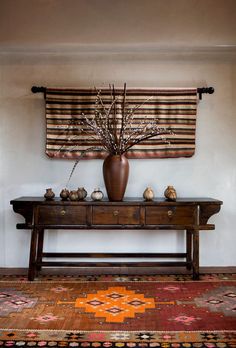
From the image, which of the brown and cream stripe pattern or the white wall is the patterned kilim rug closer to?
the white wall

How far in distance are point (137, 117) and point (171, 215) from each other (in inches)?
46.0

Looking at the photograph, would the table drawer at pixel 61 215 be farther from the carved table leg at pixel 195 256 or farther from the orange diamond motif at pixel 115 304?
the carved table leg at pixel 195 256

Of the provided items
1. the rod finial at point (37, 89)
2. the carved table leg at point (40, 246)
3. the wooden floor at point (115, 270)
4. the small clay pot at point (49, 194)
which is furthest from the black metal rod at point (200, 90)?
the wooden floor at point (115, 270)

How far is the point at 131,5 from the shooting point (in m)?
4.41

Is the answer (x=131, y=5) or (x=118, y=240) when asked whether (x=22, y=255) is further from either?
(x=131, y=5)

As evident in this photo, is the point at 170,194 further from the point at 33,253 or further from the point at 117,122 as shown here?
the point at 33,253

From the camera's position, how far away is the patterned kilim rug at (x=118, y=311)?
2723 millimetres

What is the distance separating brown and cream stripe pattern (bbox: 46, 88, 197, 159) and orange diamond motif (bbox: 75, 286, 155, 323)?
5.11ft

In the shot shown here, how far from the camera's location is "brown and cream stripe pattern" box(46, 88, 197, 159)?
460cm

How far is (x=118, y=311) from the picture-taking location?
10.7 ft

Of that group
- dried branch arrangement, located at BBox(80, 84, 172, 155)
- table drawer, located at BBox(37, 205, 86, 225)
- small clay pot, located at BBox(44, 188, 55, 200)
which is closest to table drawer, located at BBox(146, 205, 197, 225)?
table drawer, located at BBox(37, 205, 86, 225)

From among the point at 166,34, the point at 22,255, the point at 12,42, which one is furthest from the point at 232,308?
the point at 12,42

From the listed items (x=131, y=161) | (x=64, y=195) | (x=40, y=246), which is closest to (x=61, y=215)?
(x=64, y=195)

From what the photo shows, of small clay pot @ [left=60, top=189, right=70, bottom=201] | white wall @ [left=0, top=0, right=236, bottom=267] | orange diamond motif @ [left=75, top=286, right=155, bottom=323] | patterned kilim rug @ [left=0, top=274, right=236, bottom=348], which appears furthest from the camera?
white wall @ [left=0, top=0, right=236, bottom=267]
